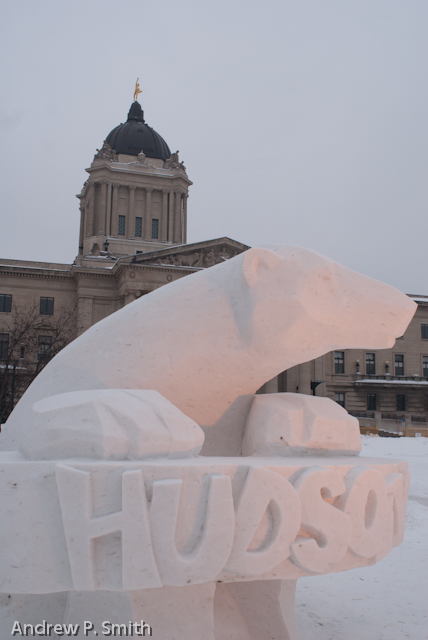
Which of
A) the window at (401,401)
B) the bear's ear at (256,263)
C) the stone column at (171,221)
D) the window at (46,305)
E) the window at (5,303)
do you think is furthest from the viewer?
the stone column at (171,221)

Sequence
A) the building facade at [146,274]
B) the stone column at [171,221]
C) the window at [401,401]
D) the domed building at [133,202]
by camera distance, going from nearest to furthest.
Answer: the building facade at [146,274] → the window at [401,401] → the domed building at [133,202] → the stone column at [171,221]

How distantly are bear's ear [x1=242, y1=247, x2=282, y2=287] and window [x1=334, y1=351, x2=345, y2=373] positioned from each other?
122 ft

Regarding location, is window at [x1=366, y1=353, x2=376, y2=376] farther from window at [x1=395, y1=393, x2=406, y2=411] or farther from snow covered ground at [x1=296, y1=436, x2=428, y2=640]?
snow covered ground at [x1=296, y1=436, x2=428, y2=640]

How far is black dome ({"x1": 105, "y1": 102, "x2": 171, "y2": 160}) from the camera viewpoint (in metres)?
44.1

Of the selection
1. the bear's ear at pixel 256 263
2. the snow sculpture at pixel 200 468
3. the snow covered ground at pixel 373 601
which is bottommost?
the snow covered ground at pixel 373 601

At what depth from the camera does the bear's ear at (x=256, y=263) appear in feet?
8.25

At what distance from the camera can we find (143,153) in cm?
4353

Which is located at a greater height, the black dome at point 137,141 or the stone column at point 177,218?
the black dome at point 137,141

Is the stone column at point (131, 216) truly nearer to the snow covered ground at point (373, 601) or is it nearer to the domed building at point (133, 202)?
the domed building at point (133, 202)

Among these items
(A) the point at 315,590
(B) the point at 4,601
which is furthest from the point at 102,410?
(A) the point at 315,590

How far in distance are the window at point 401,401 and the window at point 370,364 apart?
2.44 m

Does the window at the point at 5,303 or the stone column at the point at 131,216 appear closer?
the window at the point at 5,303

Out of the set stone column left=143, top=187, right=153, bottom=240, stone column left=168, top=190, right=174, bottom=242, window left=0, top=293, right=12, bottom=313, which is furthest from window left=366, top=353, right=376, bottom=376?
window left=0, top=293, right=12, bottom=313

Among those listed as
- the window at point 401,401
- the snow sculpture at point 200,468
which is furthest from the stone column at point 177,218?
the snow sculpture at point 200,468
